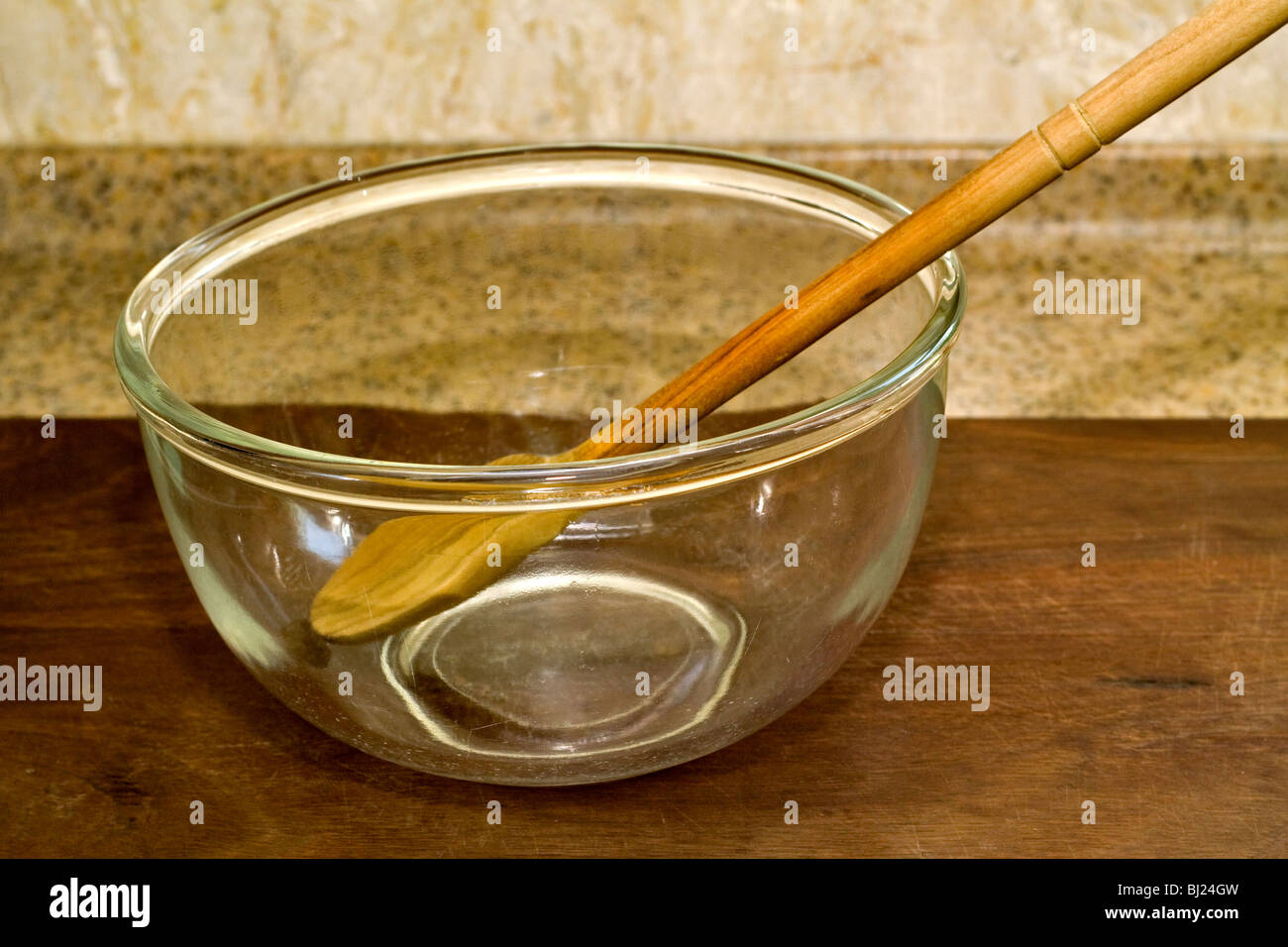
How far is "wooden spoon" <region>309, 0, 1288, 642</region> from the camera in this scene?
0.50m

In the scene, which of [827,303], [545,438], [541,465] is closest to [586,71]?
[545,438]

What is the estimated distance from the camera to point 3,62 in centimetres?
103

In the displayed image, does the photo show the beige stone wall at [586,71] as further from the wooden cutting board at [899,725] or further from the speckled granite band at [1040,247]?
the wooden cutting board at [899,725]

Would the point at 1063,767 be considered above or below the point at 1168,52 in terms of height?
below

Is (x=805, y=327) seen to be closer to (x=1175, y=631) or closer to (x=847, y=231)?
(x=847, y=231)

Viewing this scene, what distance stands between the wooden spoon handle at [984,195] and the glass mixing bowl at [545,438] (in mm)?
31

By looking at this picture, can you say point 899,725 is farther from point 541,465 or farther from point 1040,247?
point 1040,247

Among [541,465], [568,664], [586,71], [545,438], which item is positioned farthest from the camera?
[586,71]

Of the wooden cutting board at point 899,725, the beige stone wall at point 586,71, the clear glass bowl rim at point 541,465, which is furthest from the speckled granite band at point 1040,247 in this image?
the clear glass bowl rim at point 541,465

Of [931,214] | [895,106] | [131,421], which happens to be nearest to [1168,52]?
[931,214]

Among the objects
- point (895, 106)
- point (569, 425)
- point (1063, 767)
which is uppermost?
point (895, 106)

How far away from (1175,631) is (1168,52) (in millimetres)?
312

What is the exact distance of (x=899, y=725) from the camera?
2.08ft

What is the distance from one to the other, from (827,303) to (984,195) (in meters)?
0.08
